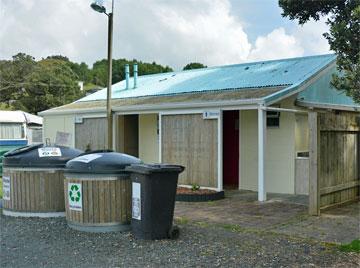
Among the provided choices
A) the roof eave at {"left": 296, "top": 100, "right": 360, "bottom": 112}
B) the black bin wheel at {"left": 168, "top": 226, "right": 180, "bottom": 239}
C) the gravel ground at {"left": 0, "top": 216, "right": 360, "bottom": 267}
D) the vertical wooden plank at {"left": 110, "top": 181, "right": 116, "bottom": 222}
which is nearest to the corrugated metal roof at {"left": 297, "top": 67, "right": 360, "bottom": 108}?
the roof eave at {"left": 296, "top": 100, "right": 360, "bottom": 112}

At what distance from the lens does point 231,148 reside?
13.6m

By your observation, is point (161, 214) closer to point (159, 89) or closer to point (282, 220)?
point (282, 220)

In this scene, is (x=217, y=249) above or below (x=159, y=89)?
below

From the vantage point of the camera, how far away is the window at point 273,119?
12180mm

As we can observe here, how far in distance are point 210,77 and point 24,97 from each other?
3299 cm

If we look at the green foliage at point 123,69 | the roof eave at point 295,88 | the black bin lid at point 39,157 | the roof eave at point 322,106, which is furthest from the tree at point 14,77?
the black bin lid at point 39,157

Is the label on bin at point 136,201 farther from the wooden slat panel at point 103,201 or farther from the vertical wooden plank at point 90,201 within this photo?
the vertical wooden plank at point 90,201

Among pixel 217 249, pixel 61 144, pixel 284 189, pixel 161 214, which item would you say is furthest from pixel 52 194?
pixel 284 189

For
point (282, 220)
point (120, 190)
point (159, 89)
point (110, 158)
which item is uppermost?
point (159, 89)

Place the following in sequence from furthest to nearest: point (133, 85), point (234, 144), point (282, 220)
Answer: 1. point (133, 85)
2. point (234, 144)
3. point (282, 220)

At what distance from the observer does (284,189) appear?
12.0m

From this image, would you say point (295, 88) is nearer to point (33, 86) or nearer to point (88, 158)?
point (88, 158)

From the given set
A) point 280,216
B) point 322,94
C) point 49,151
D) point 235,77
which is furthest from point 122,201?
point 235,77

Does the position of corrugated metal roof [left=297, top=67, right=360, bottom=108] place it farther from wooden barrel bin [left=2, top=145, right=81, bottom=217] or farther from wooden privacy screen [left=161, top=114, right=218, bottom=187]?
wooden barrel bin [left=2, top=145, right=81, bottom=217]
